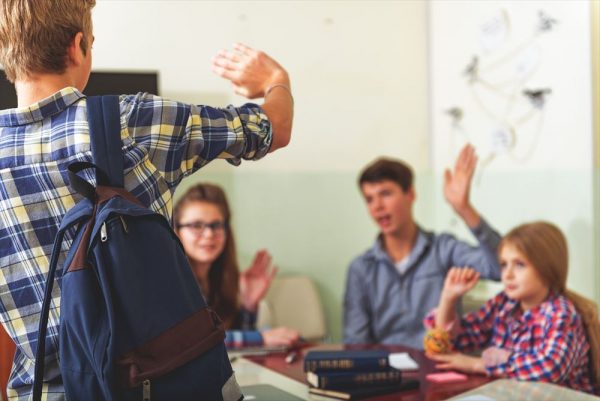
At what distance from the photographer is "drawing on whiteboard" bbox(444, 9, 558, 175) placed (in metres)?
2.94

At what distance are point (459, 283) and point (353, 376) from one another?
79cm

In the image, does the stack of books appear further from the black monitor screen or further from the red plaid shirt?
the black monitor screen

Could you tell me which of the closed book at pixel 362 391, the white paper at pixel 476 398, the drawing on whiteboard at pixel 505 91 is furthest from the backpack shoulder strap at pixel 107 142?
the drawing on whiteboard at pixel 505 91

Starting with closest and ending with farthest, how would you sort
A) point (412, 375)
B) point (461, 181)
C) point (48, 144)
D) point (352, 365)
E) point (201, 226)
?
point (48, 144) < point (352, 365) < point (412, 375) < point (201, 226) < point (461, 181)

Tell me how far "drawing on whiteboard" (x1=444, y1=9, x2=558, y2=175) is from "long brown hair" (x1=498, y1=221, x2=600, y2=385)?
723 millimetres

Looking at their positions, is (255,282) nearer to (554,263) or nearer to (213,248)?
(213,248)

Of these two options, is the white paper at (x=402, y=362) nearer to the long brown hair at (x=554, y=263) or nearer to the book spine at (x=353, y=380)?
the book spine at (x=353, y=380)

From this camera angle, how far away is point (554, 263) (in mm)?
2285

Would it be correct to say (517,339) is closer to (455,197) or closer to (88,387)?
(455,197)

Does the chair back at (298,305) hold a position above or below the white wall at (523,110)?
below

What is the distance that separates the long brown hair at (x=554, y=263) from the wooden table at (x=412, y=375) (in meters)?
0.38

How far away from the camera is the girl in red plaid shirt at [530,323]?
6.79ft

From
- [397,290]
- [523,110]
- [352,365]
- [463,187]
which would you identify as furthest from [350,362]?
[523,110]

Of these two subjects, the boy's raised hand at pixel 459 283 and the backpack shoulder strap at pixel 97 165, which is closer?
the backpack shoulder strap at pixel 97 165
